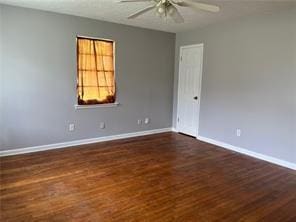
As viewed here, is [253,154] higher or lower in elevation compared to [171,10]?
lower

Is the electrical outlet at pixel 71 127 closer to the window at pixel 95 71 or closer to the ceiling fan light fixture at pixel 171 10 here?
the window at pixel 95 71

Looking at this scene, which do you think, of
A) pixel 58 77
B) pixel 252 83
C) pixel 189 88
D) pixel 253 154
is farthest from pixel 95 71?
pixel 253 154

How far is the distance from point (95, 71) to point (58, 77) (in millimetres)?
739

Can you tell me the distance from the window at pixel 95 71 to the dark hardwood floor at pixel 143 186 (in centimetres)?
106

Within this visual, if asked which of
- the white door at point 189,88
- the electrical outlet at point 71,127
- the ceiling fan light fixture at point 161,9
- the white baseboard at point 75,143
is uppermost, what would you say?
the ceiling fan light fixture at point 161,9

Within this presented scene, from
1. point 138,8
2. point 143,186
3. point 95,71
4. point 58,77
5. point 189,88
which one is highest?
point 138,8

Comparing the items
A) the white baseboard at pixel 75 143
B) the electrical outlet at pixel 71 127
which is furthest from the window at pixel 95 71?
the white baseboard at pixel 75 143

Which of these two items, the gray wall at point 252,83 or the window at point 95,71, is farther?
the window at point 95,71

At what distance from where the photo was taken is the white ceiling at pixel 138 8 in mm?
3479

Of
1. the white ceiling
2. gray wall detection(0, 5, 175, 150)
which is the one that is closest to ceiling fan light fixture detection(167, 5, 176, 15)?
the white ceiling

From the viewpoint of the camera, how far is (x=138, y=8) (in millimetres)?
3760

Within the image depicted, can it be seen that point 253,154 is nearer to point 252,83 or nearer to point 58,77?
point 252,83

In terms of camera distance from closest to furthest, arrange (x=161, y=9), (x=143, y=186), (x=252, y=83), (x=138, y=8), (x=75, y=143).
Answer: (x=161, y=9) < (x=143, y=186) < (x=138, y=8) < (x=252, y=83) < (x=75, y=143)

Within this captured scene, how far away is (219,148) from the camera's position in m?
4.68
